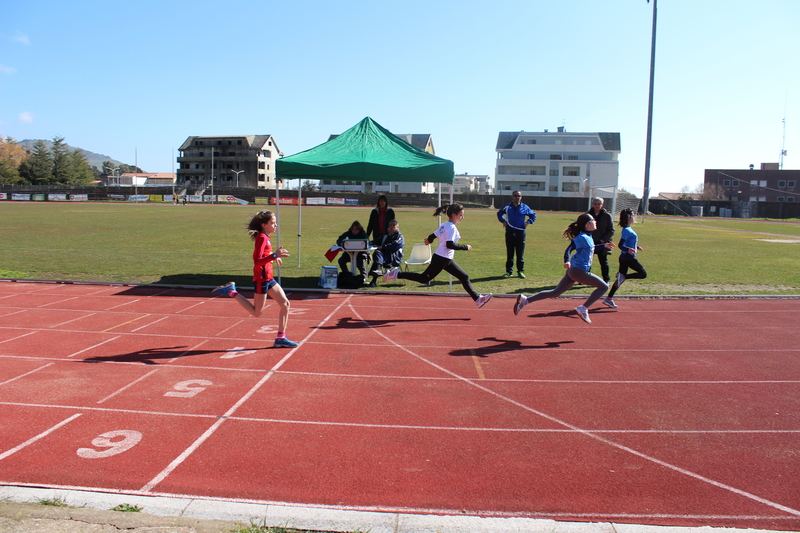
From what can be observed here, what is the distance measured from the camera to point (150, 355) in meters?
7.24

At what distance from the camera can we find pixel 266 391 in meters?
6.02

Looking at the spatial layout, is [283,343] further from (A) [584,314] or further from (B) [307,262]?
(B) [307,262]

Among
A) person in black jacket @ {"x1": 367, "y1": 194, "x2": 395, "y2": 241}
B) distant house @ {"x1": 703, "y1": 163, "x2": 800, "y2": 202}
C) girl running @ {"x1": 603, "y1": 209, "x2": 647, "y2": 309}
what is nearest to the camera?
girl running @ {"x1": 603, "y1": 209, "x2": 647, "y2": 309}

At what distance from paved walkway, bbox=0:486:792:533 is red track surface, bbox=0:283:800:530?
0.15 m

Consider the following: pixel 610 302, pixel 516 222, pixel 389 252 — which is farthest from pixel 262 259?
pixel 516 222

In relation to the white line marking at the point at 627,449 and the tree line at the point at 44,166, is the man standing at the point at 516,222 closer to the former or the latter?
the white line marking at the point at 627,449

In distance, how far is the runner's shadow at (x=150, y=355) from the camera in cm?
698

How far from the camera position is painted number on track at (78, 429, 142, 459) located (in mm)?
4508

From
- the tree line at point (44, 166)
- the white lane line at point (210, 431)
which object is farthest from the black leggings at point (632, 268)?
the tree line at point (44, 166)

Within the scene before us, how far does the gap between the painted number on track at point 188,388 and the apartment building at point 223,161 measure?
9835 centimetres

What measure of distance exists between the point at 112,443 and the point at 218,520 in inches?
68.5

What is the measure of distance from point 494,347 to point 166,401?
171 inches

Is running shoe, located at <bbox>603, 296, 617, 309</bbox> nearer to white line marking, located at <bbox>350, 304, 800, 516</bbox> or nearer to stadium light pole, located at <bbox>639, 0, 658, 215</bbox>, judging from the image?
white line marking, located at <bbox>350, 304, 800, 516</bbox>

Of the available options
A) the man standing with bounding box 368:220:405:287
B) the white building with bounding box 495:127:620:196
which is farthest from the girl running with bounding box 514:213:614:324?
the white building with bounding box 495:127:620:196
